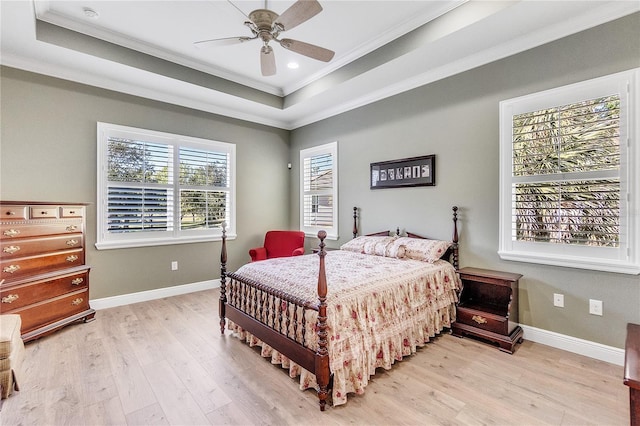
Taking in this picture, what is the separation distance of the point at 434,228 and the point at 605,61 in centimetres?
207

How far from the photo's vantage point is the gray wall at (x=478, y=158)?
2.46 metres

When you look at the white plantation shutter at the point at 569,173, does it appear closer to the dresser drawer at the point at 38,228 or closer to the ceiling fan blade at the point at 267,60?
the ceiling fan blade at the point at 267,60

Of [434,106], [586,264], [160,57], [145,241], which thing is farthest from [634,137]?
[145,241]

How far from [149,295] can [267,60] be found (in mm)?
3429

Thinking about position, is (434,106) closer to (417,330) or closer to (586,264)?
(586,264)

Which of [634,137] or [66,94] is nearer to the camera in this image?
[634,137]

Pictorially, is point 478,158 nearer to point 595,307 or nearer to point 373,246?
point 373,246

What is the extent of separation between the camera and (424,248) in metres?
3.23

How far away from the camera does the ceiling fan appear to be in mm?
2104

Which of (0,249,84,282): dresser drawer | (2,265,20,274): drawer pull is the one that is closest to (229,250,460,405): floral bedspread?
(0,249,84,282): dresser drawer

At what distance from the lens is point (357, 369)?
81.0 inches

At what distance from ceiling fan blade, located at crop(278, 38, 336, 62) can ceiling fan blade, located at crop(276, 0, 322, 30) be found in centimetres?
16

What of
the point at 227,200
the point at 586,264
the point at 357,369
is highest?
the point at 227,200

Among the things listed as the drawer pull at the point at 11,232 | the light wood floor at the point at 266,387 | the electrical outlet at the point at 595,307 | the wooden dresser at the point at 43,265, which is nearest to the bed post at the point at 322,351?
the light wood floor at the point at 266,387
